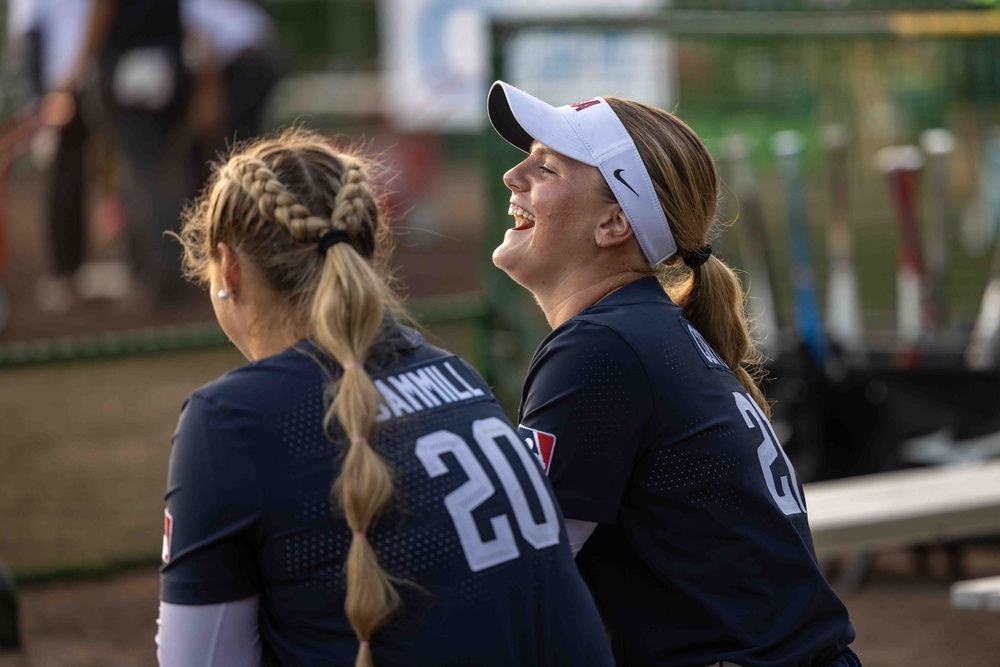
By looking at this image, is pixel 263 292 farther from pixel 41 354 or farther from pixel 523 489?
pixel 41 354

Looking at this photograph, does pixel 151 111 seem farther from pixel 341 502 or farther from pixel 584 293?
pixel 341 502

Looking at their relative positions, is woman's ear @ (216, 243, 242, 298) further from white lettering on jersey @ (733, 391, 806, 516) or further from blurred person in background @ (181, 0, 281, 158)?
blurred person in background @ (181, 0, 281, 158)

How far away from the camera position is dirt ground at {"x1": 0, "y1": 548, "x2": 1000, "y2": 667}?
4484 millimetres

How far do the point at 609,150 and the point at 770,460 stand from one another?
1.89 feet

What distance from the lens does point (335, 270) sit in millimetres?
1784

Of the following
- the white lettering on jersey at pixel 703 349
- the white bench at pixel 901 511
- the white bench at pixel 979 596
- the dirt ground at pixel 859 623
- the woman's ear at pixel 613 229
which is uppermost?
the woman's ear at pixel 613 229

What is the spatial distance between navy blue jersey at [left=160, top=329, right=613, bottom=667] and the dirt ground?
2.96 metres

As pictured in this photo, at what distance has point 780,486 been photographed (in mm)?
2084

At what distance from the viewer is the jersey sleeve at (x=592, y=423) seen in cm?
196

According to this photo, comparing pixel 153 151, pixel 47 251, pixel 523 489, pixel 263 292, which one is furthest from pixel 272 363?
pixel 47 251

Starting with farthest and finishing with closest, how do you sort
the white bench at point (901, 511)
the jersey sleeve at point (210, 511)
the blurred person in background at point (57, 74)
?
1. the blurred person in background at point (57, 74)
2. the white bench at point (901, 511)
3. the jersey sleeve at point (210, 511)

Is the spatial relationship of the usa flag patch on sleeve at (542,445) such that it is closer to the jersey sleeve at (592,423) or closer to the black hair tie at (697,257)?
→ the jersey sleeve at (592,423)

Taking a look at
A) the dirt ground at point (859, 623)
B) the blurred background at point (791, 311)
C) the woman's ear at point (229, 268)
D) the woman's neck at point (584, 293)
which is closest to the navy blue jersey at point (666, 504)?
the woman's neck at point (584, 293)

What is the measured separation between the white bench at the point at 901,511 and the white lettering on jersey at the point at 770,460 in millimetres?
1948
